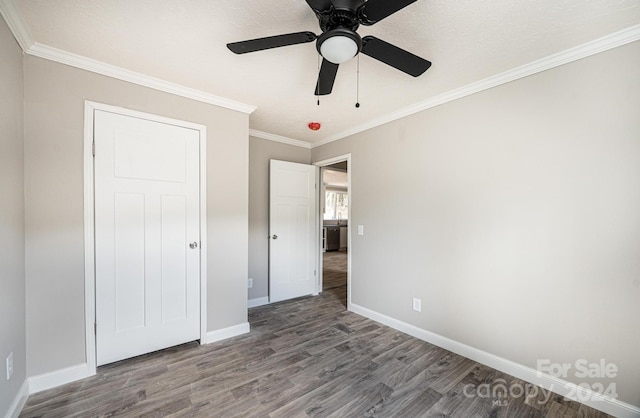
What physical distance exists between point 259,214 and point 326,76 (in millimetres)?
2395

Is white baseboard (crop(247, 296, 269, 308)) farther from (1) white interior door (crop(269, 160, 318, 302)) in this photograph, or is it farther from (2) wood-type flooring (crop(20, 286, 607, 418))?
(2) wood-type flooring (crop(20, 286, 607, 418))

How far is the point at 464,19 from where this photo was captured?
62.4 inches

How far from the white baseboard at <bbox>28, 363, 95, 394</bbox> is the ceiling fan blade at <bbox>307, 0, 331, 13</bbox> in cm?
287

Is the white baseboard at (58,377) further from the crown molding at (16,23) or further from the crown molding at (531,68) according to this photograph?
the crown molding at (531,68)

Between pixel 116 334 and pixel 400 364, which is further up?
pixel 116 334

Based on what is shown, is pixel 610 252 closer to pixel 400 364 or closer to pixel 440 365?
pixel 440 365

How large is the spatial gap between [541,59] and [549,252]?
140cm

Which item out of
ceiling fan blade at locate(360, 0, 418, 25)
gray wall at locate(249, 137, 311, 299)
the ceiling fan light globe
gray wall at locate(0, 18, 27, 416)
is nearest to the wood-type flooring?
gray wall at locate(0, 18, 27, 416)

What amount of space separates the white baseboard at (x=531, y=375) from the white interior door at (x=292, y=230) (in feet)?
5.10

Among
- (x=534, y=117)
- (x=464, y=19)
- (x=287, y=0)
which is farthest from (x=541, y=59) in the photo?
(x=287, y=0)

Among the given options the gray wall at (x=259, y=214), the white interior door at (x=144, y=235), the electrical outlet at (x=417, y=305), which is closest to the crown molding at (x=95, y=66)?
the white interior door at (x=144, y=235)

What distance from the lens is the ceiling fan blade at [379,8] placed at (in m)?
1.18

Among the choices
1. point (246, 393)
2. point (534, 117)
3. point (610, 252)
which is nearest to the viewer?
point (610, 252)

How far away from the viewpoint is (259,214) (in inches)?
147
